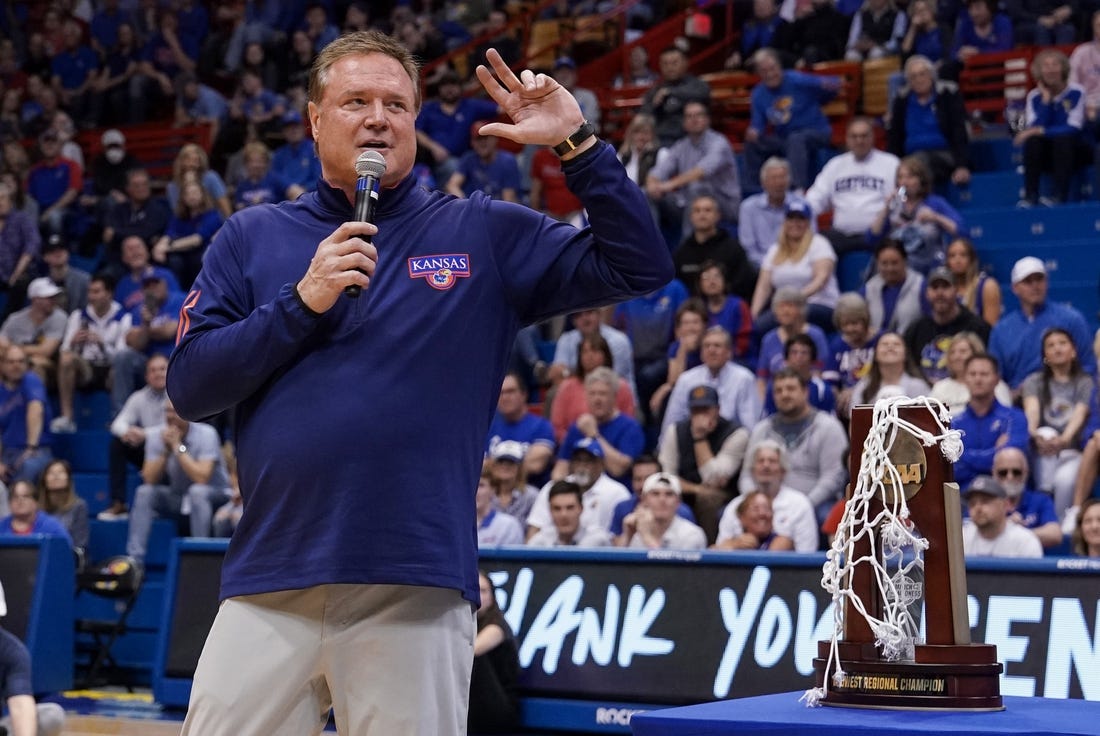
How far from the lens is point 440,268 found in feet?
11.0

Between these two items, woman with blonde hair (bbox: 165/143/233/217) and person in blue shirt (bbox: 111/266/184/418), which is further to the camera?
woman with blonde hair (bbox: 165/143/233/217)

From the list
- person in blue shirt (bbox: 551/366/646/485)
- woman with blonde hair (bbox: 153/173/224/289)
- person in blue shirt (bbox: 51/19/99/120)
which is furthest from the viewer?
person in blue shirt (bbox: 51/19/99/120)

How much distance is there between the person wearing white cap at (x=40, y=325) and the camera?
15.9 meters

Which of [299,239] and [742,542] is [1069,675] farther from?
[299,239]

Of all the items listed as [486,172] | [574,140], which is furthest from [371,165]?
[486,172]

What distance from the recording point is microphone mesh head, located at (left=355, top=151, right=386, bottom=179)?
327 cm

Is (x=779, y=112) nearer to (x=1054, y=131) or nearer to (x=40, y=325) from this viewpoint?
(x=1054, y=131)

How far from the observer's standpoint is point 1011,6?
1568 centimetres

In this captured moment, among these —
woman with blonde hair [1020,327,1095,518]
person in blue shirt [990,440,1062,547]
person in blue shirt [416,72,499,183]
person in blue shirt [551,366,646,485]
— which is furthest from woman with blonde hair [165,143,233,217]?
person in blue shirt [990,440,1062,547]

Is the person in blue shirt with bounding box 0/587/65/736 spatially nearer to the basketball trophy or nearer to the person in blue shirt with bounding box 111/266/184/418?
the basketball trophy

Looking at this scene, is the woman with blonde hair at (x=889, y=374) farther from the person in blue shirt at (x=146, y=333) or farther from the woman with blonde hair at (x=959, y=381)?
the person in blue shirt at (x=146, y=333)

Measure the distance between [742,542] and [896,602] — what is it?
636 cm

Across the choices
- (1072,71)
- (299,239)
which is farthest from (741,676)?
(1072,71)

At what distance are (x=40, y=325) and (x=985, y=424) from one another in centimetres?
976
